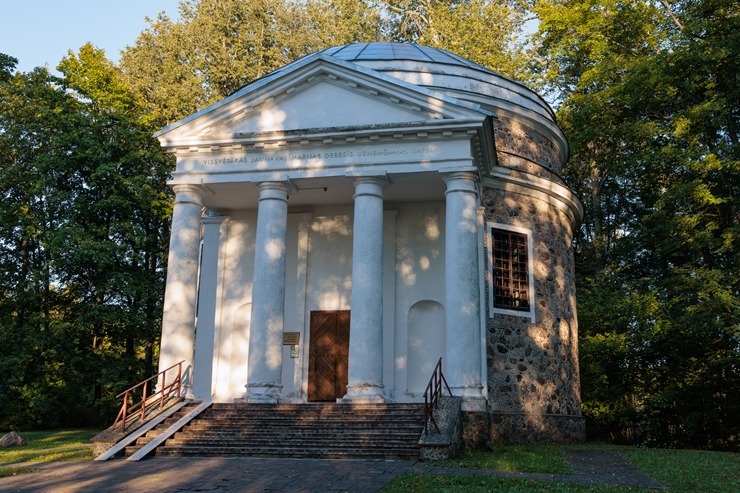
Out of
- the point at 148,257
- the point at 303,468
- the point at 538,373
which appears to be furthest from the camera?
the point at 148,257

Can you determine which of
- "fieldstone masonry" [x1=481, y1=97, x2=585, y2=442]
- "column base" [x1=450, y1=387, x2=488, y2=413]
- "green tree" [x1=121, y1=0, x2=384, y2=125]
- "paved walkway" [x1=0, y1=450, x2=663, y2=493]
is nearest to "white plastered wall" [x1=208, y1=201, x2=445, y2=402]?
"fieldstone masonry" [x1=481, y1=97, x2=585, y2=442]

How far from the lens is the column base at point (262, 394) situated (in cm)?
1505

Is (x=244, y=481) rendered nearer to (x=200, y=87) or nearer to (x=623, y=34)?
(x=623, y=34)

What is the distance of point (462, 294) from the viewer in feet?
49.1

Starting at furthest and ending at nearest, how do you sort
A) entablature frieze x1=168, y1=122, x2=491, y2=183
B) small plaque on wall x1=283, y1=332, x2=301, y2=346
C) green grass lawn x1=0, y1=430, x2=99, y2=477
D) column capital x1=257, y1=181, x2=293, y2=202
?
1. small plaque on wall x1=283, y1=332, x2=301, y2=346
2. column capital x1=257, y1=181, x2=293, y2=202
3. entablature frieze x1=168, y1=122, x2=491, y2=183
4. green grass lawn x1=0, y1=430, x2=99, y2=477

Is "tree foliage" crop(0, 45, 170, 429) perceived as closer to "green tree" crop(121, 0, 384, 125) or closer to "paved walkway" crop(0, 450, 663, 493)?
"green tree" crop(121, 0, 384, 125)

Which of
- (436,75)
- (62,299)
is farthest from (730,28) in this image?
(62,299)

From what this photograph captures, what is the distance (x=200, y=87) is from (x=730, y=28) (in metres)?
21.8

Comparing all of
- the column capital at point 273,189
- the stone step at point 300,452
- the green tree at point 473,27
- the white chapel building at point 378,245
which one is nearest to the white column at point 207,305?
the white chapel building at point 378,245

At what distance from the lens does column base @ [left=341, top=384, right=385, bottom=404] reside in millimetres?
14477

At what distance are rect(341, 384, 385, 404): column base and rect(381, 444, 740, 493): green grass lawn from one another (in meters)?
2.34

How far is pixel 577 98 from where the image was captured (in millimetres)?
25047

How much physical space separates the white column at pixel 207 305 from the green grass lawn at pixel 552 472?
8.05 meters

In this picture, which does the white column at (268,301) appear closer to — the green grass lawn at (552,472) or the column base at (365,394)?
the column base at (365,394)
